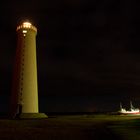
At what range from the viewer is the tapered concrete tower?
155 feet

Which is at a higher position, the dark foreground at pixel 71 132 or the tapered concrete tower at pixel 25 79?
the tapered concrete tower at pixel 25 79

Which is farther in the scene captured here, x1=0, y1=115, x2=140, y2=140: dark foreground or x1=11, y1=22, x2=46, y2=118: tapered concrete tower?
x1=11, y1=22, x2=46, y2=118: tapered concrete tower

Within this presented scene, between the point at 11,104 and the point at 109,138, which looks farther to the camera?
the point at 11,104

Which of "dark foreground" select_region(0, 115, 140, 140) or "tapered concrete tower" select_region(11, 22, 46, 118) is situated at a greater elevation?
"tapered concrete tower" select_region(11, 22, 46, 118)

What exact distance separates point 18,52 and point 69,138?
36197mm

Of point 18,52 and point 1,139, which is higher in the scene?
point 18,52

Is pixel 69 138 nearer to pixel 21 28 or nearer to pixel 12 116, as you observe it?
pixel 12 116

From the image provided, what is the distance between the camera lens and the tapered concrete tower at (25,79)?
4712cm

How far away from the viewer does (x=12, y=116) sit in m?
48.3

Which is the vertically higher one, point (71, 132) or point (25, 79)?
point (25, 79)

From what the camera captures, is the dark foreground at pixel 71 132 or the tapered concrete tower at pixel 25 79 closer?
the dark foreground at pixel 71 132

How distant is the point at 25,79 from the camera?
47.8 metres

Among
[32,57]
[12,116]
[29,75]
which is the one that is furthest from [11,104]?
[32,57]

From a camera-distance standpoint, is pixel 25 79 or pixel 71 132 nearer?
pixel 71 132
